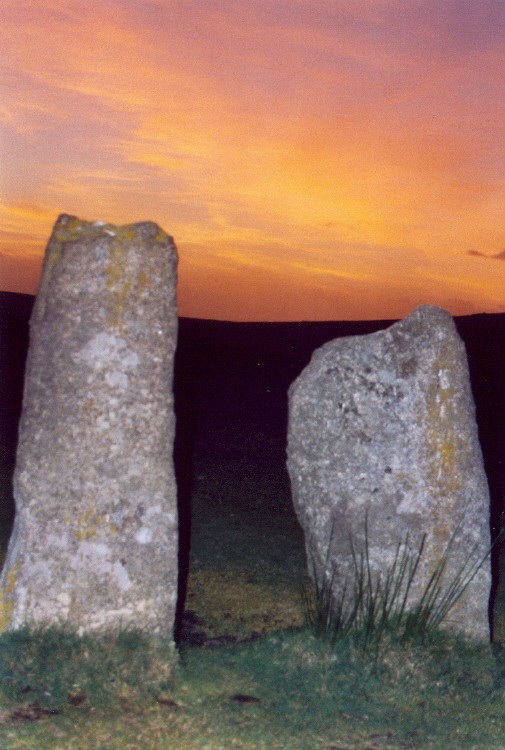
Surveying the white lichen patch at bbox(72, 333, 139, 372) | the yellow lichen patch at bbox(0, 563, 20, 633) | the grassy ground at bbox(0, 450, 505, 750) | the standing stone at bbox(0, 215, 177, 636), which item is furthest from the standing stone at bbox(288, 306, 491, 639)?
the yellow lichen patch at bbox(0, 563, 20, 633)

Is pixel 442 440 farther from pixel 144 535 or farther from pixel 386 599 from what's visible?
pixel 144 535

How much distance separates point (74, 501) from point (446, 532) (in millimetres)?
2800

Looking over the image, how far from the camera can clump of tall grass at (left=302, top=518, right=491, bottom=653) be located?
6.32m

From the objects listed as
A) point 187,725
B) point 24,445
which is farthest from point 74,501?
point 187,725

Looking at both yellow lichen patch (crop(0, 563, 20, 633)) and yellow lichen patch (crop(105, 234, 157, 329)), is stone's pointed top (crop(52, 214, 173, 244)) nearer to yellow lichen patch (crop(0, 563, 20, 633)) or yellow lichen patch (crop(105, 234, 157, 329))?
yellow lichen patch (crop(105, 234, 157, 329))

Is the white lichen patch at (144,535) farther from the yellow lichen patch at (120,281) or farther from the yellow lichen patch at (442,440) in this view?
the yellow lichen patch at (442,440)

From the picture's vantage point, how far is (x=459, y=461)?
692 cm

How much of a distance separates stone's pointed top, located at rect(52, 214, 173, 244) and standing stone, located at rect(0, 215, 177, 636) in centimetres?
1

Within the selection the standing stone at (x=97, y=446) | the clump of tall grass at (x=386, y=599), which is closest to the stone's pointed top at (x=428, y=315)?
the clump of tall grass at (x=386, y=599)

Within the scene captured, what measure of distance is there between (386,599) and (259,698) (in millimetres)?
1197

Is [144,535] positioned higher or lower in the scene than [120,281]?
lower

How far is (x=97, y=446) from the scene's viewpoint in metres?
5.81

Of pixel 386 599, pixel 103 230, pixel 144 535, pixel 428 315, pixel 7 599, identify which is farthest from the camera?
pixel 428 315

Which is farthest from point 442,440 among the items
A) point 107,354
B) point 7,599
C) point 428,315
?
point 7,599
